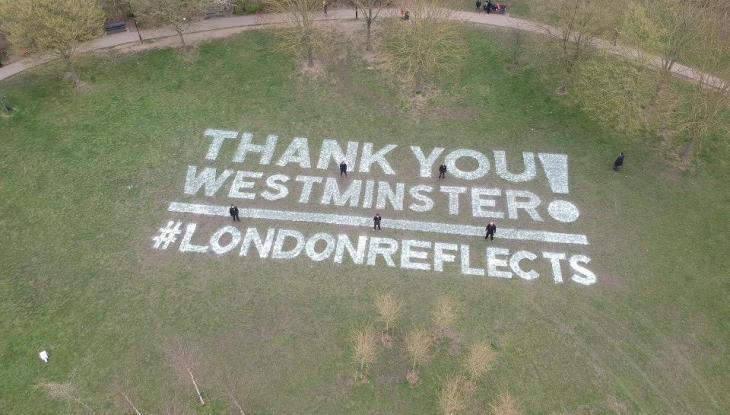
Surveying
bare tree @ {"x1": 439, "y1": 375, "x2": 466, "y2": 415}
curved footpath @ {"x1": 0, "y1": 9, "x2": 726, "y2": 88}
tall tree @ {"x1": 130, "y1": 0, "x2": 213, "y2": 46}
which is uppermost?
tall tree @ {"x1": 130, "y1": 0, "x2": 213, "y2": 46}

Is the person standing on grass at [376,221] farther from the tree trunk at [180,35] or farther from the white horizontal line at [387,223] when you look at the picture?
the tree trunk at [180,35]

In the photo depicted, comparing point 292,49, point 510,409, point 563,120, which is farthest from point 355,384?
point 292,49

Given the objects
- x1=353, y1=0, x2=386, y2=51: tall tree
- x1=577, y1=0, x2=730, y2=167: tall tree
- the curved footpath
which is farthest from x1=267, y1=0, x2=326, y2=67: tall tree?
x1=577, y1=0, x2=730, y2=167: tall tree

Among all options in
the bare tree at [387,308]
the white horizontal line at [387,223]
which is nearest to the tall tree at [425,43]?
the white horizontal line at [387,223]

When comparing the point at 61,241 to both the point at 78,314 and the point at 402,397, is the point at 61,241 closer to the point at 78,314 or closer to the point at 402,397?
the point at 78,314

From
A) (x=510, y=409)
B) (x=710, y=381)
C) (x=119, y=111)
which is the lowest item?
(x=710, y=381)

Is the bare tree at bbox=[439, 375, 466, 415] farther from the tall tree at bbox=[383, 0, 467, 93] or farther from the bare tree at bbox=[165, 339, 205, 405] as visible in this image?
the tall tree at bbox=[383, 0, 467, 93]

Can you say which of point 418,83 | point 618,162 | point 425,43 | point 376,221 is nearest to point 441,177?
point 376,221
